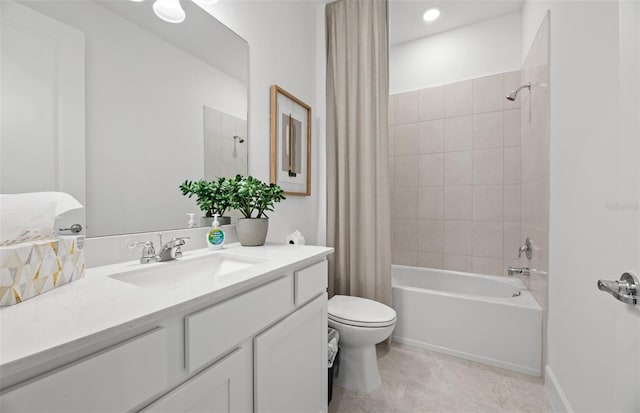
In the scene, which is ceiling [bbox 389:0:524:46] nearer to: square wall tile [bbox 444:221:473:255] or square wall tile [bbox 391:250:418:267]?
square wall tile [bbox 444:221:473:255]

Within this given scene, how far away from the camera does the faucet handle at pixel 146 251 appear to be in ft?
3.34

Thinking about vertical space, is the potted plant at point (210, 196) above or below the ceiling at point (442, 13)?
below

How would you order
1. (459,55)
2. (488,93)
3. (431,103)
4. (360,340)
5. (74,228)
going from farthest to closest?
(431,103) → (459,55) → (488,93) → (360,340) → (74,228)

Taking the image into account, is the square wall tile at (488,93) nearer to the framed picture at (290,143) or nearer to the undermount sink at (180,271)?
the framed picture at (290,143)

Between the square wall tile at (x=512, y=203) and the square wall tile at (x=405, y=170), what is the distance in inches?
31.1

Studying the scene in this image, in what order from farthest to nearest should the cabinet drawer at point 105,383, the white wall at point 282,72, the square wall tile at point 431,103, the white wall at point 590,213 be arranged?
the square wall tile at point 431,103
the white wall at point 282,72
the white wall at point 590,213
the cabinet drawer at point 105,383

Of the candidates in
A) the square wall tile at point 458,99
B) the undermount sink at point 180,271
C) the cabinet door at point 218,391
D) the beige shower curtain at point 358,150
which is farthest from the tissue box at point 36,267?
the square wall tile at point 458,99

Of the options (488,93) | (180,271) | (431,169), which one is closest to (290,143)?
(180,271)

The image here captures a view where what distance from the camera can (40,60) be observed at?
2.68 ft

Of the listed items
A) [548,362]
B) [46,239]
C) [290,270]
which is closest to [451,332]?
[548,362]

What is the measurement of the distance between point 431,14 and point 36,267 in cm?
299

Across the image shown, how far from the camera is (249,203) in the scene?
56.0 inches

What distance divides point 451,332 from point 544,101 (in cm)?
164

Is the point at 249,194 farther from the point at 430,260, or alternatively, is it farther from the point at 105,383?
the point at 430,260
